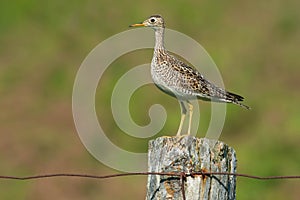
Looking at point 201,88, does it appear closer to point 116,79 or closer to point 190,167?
point 190,167

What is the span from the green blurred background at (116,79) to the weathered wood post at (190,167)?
7436mm

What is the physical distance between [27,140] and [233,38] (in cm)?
644

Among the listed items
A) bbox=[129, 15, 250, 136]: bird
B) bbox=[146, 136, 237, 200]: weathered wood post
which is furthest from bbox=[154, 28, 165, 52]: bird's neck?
bbox=[146, 136, 237, 200]: weathered wood post

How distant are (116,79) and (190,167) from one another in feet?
41.3

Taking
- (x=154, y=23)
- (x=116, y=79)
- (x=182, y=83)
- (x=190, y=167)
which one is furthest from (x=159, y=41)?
(x=116, y=79)

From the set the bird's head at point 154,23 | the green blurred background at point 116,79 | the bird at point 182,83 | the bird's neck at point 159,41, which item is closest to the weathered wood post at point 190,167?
the bird at point 182,83

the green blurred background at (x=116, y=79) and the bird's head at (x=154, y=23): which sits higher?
the green blurred background at (x=116, y=79)

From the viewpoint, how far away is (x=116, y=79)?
1766 cm

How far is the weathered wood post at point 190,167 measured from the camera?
16.7 feet

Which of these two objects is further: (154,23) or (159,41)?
(154,23)

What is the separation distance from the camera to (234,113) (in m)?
16.4

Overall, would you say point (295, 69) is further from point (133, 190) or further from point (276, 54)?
point (133, 190)

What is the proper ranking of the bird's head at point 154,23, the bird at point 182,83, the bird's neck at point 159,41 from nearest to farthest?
the bird at point 182,83 → the bird's neck at point 159,41 → the bird's head at point 154,23

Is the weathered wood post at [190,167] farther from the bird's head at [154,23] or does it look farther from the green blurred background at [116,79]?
the green blurred background at [116,79]
